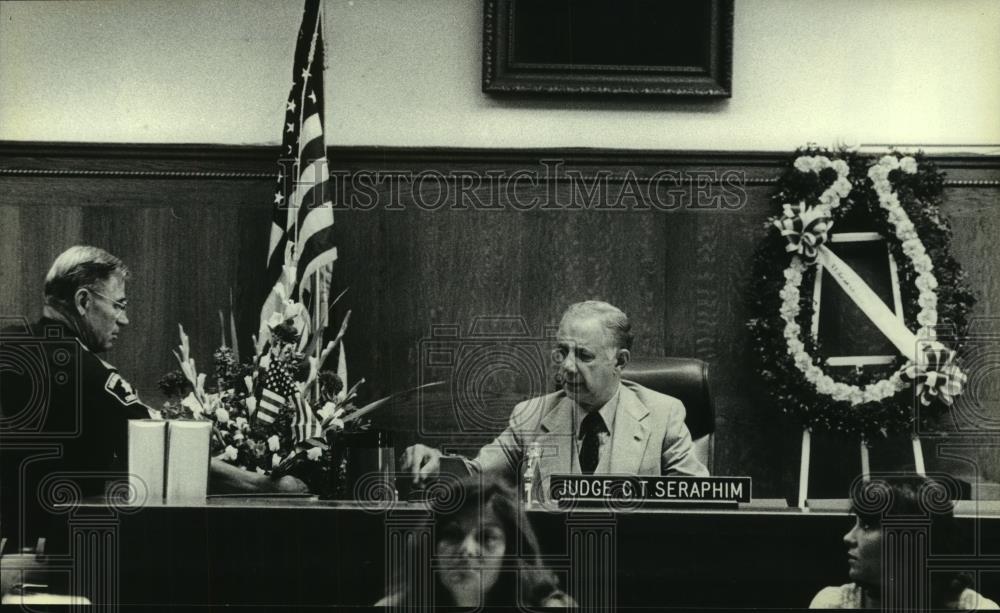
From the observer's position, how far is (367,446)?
3.54 meters

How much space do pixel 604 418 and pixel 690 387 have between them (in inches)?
12.3

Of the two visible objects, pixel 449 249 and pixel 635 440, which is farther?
pixel 449 249

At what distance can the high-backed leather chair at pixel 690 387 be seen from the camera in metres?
4.15

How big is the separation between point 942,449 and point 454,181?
8.09ft

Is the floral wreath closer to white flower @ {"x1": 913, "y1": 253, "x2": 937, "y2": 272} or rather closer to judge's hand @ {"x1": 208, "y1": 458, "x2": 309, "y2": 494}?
white flower @ {"x1": 913, "y1": 253, "x2": 937, "y2": 272}

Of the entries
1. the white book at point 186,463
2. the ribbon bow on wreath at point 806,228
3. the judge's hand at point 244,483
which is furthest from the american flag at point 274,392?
the ribbon bow on wreath at point 806,228

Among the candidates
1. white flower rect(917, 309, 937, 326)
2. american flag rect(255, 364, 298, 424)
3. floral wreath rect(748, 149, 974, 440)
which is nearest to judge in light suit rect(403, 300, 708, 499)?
american flag rect(255, 364, 298, 424)

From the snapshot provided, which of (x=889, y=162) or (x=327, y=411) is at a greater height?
(x=889, y=162)

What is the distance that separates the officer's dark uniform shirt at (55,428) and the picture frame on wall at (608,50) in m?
2.20

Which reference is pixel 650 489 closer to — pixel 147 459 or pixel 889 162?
pixel 147 459

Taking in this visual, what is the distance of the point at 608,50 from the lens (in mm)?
5488

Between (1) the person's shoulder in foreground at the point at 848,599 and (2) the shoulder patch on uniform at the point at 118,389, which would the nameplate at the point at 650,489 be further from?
(2) the shoulder patch on uniform at the point at 118,389

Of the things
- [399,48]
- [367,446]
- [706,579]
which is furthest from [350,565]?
[399,48]

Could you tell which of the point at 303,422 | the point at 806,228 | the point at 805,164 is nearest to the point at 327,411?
the point at 303,422
